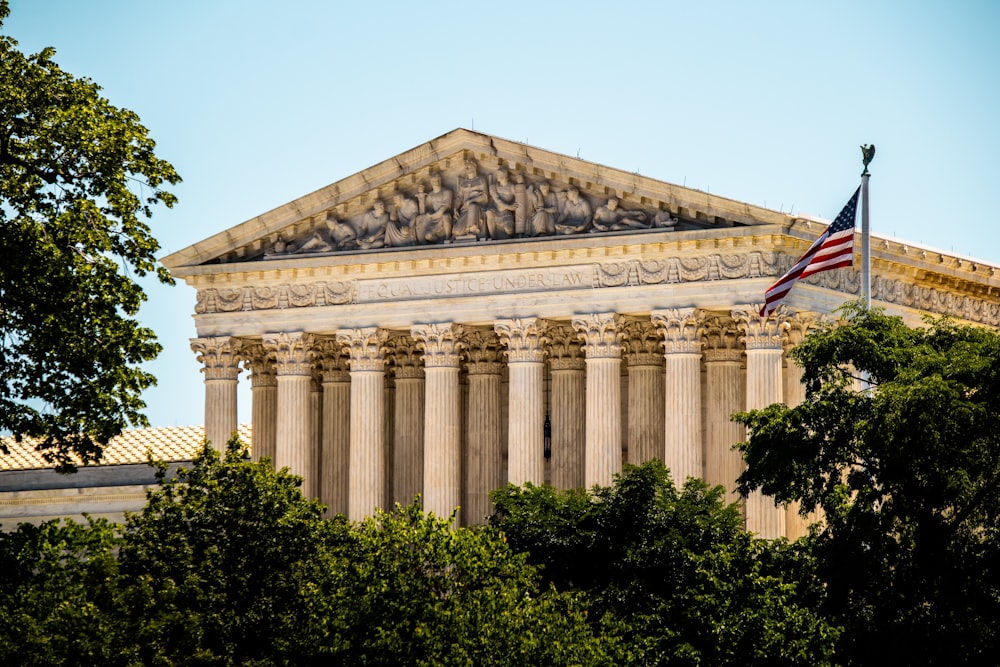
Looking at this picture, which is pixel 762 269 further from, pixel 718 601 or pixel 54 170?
pixel 54 170

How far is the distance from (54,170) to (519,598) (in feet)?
58.5

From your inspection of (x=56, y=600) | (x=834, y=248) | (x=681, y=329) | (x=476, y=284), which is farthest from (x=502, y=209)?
(x=56, y=600)

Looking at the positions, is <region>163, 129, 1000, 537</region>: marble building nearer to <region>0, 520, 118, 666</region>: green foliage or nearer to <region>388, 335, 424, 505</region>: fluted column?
<region>388, 335, 424, 505</region>: fluted column

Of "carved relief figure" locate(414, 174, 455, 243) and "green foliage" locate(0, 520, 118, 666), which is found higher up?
"carved relief figure" locate(414, 174, 455, 243)

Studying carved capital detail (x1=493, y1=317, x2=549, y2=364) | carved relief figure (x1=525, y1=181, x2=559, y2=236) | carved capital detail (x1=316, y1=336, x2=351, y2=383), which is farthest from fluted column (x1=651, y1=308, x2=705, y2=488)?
carved capital detail (x1=316, y1=336, x2=351, y2=383)

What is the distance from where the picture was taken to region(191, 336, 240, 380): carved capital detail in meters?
89.6

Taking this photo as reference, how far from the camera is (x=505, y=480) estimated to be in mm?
89688

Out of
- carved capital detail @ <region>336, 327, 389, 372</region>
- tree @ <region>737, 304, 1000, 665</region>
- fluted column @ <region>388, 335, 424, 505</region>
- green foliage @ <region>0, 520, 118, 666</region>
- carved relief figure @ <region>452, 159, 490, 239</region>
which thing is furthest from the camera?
fluted column @ <region>388, 335, 424, 505</region>

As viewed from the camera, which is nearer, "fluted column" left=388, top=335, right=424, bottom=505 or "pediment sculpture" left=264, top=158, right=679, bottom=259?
"pediment sculpture" left=264, top=158, right=679, bottom=259

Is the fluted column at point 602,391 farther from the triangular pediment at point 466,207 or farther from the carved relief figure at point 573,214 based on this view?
the triangular pediment at point 466,207

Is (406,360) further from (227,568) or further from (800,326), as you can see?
(227,568)

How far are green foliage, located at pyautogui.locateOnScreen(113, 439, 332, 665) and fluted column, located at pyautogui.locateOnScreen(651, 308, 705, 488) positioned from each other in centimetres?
1941

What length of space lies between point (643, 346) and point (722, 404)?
401 centimetres

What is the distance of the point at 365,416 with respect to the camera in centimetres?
8744
